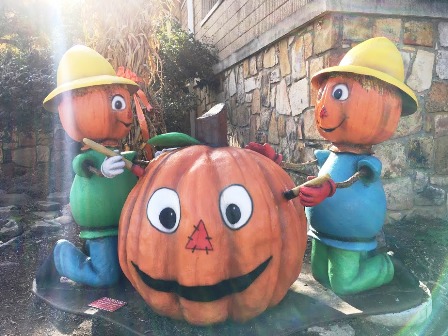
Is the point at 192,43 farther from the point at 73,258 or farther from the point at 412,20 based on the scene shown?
the point at 73,258

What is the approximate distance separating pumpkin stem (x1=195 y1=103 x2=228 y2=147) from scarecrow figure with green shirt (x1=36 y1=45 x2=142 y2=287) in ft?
1.87

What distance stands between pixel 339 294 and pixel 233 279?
79 cm

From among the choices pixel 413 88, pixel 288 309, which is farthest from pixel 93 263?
pixel 413 88

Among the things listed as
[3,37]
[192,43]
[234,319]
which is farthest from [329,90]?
[3,37]

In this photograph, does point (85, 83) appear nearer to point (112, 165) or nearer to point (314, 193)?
point (112, 165)

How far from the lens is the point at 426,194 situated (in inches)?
183

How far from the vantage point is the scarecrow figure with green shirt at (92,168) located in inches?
105

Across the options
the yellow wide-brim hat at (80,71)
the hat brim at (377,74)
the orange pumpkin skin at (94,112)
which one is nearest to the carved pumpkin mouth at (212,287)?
the orange pumpkin skin at (94,112)

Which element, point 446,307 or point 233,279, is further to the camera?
point 446,307

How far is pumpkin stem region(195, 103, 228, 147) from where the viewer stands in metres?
2.46

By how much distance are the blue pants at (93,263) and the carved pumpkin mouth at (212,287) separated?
596mm

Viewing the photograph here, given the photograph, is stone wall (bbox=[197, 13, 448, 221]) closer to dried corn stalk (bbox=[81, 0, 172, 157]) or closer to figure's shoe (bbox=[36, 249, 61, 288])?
dried corn stalk (bbox=[81, 0, 172, 157])

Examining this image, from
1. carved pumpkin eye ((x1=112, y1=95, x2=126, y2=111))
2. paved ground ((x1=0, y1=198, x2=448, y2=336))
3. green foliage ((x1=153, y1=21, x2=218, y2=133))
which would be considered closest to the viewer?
paved ground ((x1=0, y1=198, x2=448, y2=336))

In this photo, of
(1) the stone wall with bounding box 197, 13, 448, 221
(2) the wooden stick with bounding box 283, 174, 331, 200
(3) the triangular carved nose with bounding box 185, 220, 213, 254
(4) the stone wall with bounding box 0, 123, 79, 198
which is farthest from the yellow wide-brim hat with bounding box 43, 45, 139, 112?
(4) the stone wall with bounding box 0, 123, 79, 198
